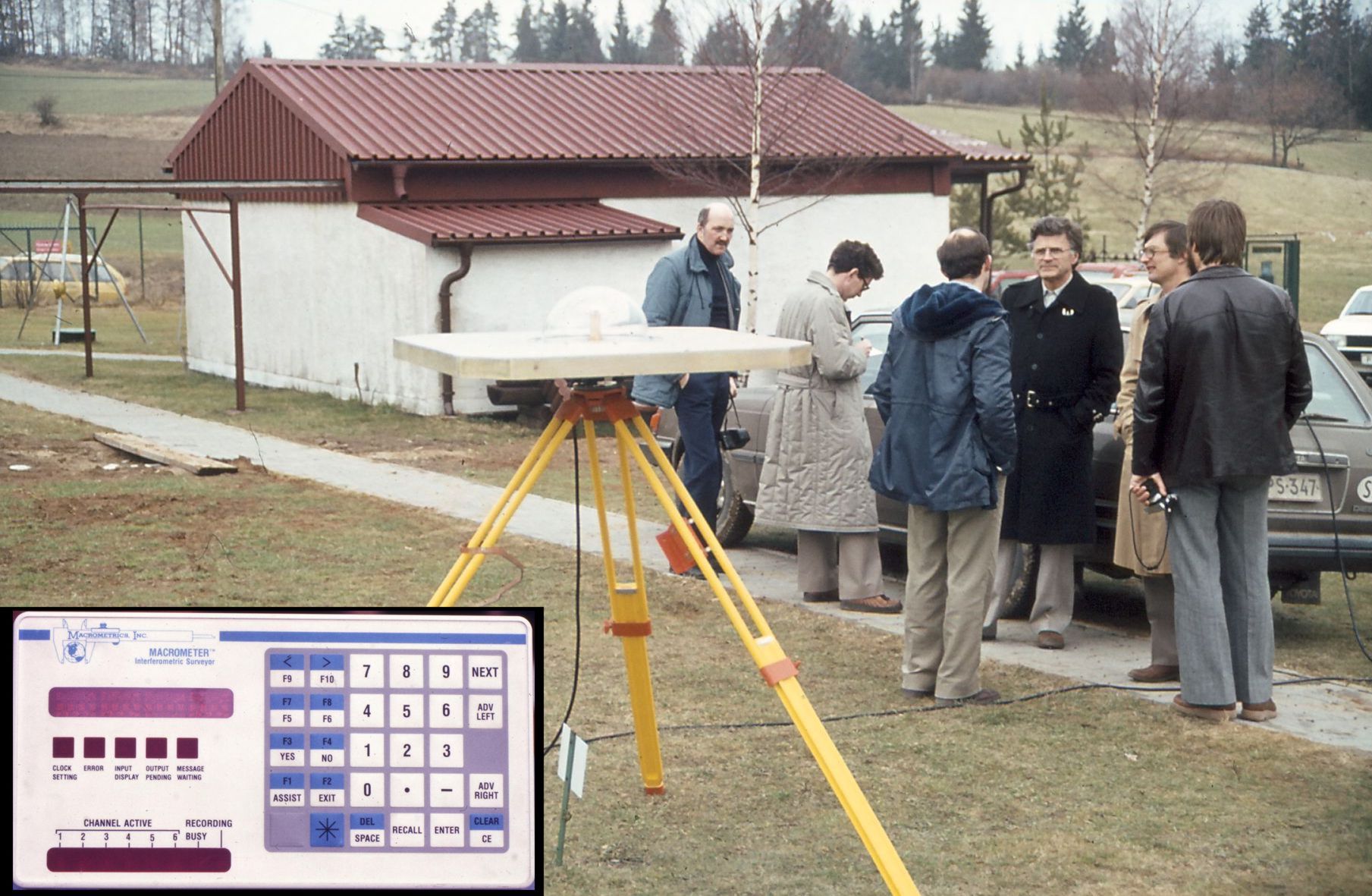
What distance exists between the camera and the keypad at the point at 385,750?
200 centimetres

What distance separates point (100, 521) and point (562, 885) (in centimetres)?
759

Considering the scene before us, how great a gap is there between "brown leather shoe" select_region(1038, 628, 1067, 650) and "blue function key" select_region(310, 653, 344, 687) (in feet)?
19.6

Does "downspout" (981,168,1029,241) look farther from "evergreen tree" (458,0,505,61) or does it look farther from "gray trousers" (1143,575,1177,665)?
"evergreen tree" (458,0,505,61)

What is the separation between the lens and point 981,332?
6.37 metres

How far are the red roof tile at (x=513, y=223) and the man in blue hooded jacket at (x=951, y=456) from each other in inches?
518

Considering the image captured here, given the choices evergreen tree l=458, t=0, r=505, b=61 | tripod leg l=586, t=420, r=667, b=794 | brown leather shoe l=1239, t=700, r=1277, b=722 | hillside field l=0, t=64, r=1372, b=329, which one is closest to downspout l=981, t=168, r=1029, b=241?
hillside field l=0, t=64, r=1372, b=329

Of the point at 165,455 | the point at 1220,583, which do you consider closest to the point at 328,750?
the point at 1220,583

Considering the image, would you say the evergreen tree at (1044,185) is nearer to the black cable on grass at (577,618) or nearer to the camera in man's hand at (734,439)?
the camera in man's hand at (734,439)

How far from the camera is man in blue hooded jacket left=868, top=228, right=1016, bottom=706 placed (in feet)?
20.8

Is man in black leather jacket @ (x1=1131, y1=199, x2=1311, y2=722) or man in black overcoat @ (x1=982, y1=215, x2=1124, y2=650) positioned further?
man in black overcoat @ (x1=982, y1=215, x2=1124, y2=650)

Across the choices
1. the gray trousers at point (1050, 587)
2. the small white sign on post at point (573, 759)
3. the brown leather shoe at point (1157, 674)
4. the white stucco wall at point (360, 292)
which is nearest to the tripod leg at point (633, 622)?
the small white sign on post at point (573, 759)

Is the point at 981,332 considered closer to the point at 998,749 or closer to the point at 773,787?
the point at 998,749

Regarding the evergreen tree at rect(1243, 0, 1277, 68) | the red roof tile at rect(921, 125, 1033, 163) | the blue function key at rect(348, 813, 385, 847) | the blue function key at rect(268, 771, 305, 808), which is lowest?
the blue function key at rect(348, 813, 385, 847)

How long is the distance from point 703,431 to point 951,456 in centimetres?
274
